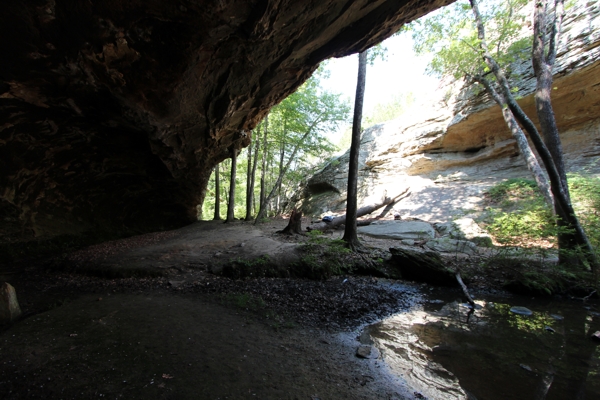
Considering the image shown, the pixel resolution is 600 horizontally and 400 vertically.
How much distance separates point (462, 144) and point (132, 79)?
17.3 meters

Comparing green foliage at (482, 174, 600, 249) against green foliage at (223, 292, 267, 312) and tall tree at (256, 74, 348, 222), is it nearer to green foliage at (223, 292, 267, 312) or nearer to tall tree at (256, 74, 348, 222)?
green foliage at (223, 292, 267, 312)

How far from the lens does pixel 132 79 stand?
671cm

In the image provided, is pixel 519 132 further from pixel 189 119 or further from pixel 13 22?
pixel 13 22

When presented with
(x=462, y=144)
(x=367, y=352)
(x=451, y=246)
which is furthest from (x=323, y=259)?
(x=462, y=144)

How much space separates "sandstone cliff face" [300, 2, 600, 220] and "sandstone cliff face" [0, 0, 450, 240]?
8345mm

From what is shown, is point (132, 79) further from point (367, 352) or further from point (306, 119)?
point (306, 119)

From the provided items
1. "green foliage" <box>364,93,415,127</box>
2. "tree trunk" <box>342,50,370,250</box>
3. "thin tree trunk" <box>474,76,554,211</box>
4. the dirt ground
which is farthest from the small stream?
"green foliage" <box>364,93,415,127</box>

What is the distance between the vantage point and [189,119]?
9.24m

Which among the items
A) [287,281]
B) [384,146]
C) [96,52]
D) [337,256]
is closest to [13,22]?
[96,52]

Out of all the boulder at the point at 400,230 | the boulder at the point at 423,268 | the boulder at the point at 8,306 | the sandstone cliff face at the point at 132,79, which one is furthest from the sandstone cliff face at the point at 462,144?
the boulder at the point at 8,306

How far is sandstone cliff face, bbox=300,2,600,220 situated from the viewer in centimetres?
1140

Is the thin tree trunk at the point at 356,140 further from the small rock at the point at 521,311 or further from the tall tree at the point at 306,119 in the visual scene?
the tall tree at the point at 306,119

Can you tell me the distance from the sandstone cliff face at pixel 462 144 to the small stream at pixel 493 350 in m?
5.96

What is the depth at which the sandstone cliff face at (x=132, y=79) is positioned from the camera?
17.0 feet
